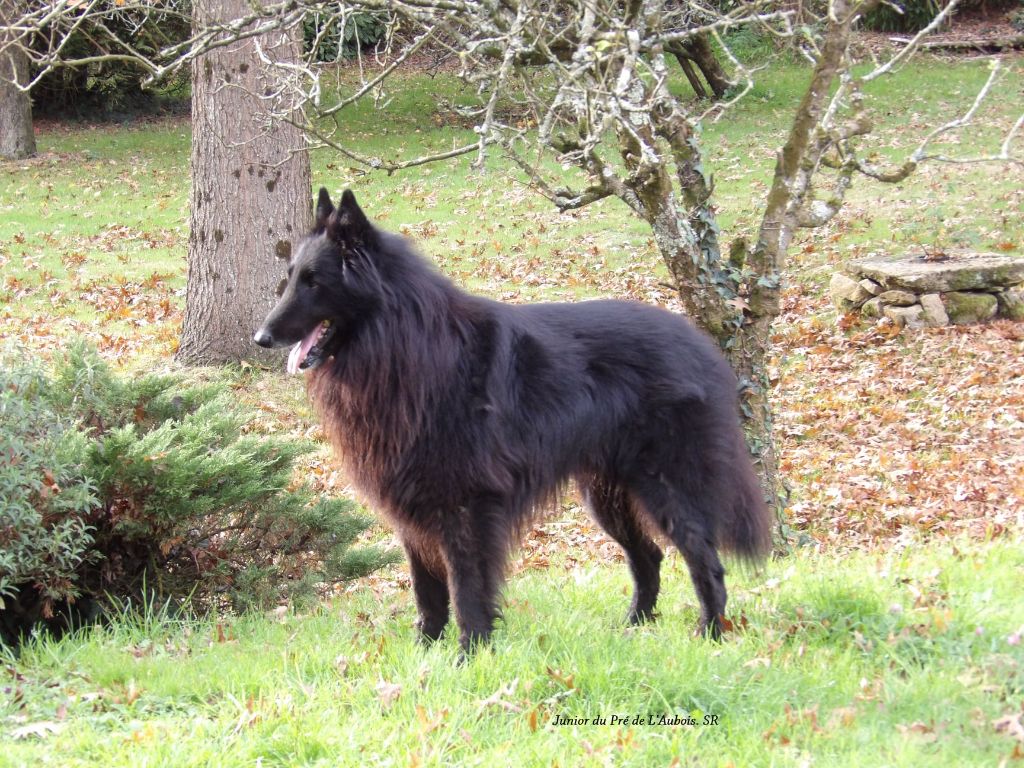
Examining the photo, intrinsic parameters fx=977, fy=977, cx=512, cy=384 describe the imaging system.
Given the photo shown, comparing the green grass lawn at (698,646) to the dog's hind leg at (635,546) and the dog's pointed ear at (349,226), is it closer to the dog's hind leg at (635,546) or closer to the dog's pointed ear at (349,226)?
the dog's hind leg at (635,546)

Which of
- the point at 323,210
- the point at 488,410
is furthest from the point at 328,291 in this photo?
the point at 488,410

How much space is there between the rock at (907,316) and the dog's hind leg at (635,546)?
286 inches

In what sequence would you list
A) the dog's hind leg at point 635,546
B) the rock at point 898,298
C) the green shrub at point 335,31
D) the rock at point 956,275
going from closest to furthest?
the dog's hind leg at point 635,546
the green shrub at point 335,31
the rock at point 956,275
the rock at point 898,298

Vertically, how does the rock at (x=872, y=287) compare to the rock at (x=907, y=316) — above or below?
above

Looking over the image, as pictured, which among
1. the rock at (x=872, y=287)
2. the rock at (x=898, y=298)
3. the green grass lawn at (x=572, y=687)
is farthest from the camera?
the rock at (x=872, y=287)

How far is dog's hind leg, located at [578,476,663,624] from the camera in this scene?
4.93 metres

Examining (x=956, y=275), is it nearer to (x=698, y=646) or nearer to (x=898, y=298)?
(x=898, y=298)

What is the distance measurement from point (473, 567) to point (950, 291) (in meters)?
8.70

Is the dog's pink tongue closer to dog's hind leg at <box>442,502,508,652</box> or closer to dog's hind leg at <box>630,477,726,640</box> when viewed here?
dog's hind leg at <box>442,502,508,652</box>

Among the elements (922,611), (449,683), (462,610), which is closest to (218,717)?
(449,683)

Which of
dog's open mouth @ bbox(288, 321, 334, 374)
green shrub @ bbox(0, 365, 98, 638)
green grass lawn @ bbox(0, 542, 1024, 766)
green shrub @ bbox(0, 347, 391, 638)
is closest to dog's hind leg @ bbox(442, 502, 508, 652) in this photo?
green grass lawn @ bbox(0, 542, 1024, 766)

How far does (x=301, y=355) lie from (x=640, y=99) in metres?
2.74

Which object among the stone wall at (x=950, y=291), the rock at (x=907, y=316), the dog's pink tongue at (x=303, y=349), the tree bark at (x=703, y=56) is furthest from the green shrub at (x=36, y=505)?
the tree bark at (x=703, y=56)

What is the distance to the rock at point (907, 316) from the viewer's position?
1102 centimetres
